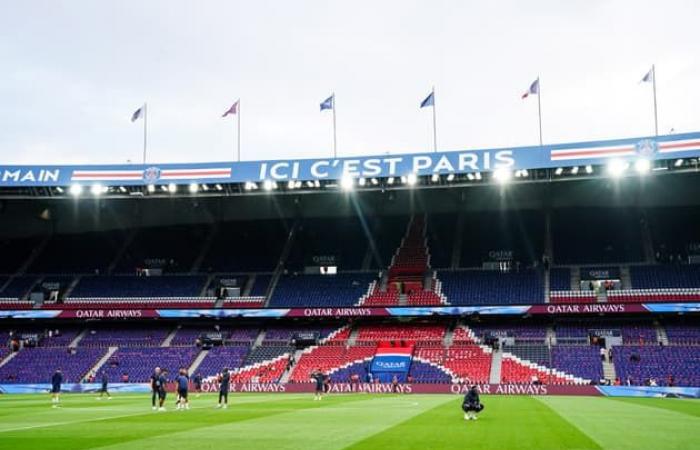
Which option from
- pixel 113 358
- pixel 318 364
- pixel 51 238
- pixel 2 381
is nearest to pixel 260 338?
pixel 318 364

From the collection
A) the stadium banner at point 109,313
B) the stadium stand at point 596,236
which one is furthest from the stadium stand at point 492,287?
the stadium banner at point 109,313

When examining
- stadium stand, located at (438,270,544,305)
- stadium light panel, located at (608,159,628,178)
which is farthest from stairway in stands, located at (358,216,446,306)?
stadium light panel, located at (608,159,628,178)

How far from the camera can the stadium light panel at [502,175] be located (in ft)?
176

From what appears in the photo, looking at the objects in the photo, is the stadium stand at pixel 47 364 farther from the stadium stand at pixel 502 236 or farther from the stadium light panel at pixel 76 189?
the stadium stand at pixel 502 236

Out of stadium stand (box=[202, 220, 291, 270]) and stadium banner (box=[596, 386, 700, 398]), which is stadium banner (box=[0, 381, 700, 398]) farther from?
stadium stand (box=[202, 220, 291, 270])

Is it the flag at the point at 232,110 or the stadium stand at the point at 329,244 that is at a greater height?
the flag at the point at 232,110

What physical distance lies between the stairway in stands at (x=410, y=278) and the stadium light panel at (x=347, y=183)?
967 cm

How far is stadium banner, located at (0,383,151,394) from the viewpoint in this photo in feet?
176

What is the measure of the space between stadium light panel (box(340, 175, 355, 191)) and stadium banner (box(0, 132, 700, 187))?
351mm

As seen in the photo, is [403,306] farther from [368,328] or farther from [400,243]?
[400,243]

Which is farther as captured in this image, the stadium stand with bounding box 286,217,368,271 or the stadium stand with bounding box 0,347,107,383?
the stadium stand with bounding box 286,217,368,271

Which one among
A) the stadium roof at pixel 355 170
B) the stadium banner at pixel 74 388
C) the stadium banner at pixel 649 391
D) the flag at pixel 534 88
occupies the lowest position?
the stadium banner at pixel 74 388

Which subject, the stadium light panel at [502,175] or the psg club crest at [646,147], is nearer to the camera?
the psg club crest at [646,147]

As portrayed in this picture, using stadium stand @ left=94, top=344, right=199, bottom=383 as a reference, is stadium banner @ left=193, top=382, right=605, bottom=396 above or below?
below
